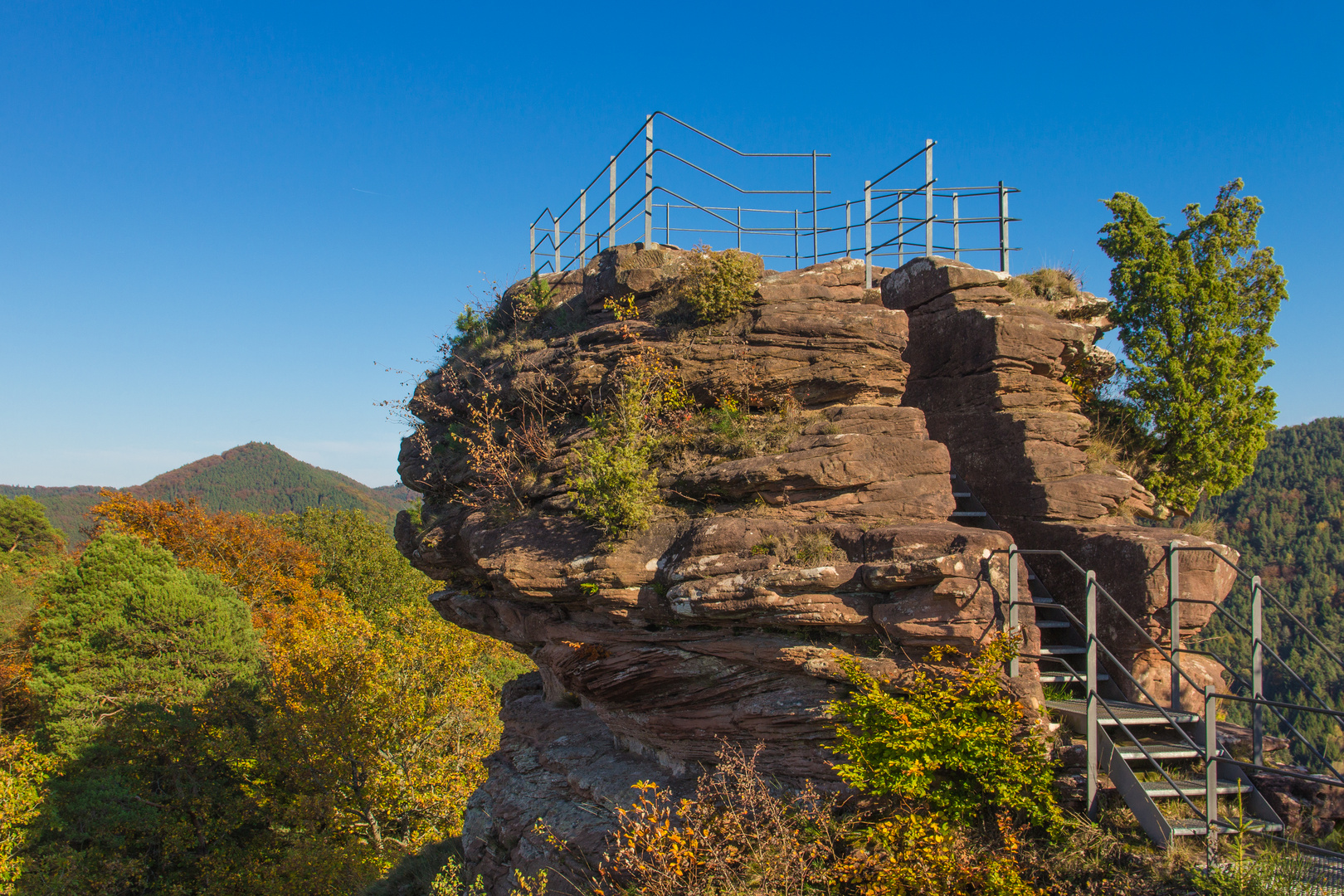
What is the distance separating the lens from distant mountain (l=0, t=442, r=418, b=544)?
422 ft

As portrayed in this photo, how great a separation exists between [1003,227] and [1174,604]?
7.36 m

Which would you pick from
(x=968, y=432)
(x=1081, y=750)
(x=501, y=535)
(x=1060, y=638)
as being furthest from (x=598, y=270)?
(x=1081, y=750)

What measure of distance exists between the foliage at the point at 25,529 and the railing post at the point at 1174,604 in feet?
218

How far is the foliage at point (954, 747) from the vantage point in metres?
6.44

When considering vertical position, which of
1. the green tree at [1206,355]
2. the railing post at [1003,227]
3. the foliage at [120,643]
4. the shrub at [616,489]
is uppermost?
the railing post at [1003,227]

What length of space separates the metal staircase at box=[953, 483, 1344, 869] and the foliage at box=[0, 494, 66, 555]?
65834 mm

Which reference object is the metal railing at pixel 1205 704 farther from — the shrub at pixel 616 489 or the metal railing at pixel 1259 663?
the shrub at pixel 616 489

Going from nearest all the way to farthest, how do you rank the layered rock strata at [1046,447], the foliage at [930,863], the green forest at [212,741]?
the foliage at [930,863]
the layered rock strata at [1046,447]
the green forest at [212,741]

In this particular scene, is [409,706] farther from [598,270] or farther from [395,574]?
[395,574]

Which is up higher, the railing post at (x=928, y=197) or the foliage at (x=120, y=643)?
the railing post at (x=928, y=197)

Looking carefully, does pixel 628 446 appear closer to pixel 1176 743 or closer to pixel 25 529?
pixel 1176 743

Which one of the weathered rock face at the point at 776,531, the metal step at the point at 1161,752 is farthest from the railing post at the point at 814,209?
the metal step at the point at 1161,752

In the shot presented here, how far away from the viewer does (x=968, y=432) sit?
1019 cm

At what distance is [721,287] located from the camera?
1024cm
